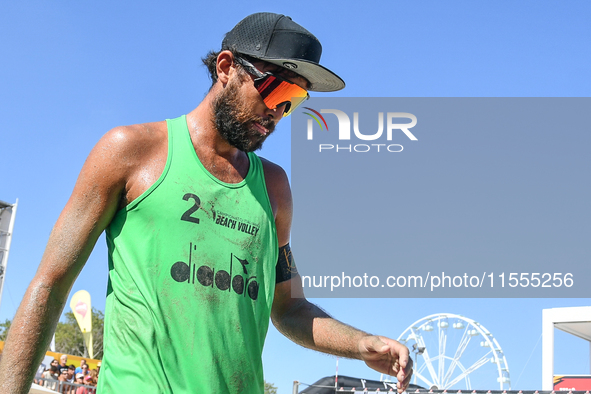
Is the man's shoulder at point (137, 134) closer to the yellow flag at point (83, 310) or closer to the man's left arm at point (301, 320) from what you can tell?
the man's left arm at point (301, 320)

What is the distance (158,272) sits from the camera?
1822 millimetres

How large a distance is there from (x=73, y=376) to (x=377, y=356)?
1691 centimetres

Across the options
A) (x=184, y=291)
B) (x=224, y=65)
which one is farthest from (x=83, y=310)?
(x=184, y=291)

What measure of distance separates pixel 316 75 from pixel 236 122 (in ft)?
1.05

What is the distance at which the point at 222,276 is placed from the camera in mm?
1896

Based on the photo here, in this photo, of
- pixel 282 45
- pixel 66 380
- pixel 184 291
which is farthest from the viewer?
pixel 66 380

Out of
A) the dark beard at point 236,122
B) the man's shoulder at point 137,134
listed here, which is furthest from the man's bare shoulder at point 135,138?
the dark beard at point 236,122

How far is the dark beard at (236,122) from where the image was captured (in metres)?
2.06

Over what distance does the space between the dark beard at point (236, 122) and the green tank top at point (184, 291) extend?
148 mm

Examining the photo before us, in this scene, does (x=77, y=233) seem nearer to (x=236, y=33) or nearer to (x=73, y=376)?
(x=236, y=33)

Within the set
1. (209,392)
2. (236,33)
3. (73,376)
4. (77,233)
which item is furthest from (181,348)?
(73,376)

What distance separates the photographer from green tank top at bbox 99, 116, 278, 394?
1.77m

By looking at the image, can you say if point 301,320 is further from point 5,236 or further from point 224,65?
point 5,236

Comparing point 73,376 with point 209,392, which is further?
point 73,376
